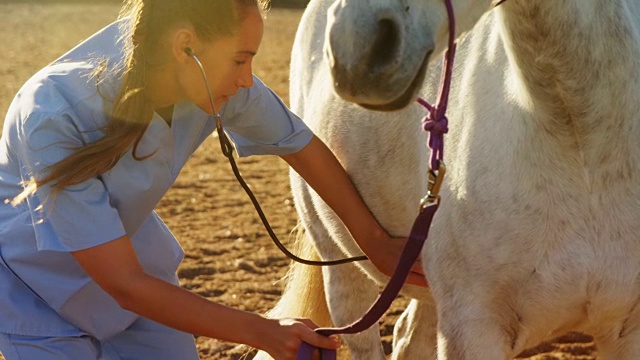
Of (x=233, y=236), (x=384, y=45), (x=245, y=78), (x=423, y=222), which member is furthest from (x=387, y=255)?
(x=233, y=236)

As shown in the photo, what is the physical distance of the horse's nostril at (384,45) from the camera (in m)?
1.84

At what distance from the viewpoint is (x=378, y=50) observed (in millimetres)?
1853

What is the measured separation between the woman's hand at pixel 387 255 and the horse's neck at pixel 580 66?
30.5 inches

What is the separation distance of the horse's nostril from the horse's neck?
0.42 meters

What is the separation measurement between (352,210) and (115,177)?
801mm

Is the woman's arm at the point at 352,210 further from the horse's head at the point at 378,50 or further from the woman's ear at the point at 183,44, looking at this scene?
the horse's head at the point at 378,50

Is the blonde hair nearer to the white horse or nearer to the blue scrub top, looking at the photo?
the blue scrub top

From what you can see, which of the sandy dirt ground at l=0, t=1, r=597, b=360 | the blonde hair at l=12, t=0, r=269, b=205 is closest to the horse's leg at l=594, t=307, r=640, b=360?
the blonde hair at l=12, t=0, r=269, b=205

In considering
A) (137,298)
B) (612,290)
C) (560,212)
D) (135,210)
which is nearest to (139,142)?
(135,210)

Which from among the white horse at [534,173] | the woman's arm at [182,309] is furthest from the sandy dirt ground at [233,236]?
the white horse at [534,173]

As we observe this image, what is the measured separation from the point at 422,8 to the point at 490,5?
0.24 m

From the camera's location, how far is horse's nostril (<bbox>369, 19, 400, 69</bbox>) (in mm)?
1845

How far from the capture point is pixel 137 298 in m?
2.24

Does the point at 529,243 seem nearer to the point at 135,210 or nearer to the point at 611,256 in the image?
the point at 611,256
